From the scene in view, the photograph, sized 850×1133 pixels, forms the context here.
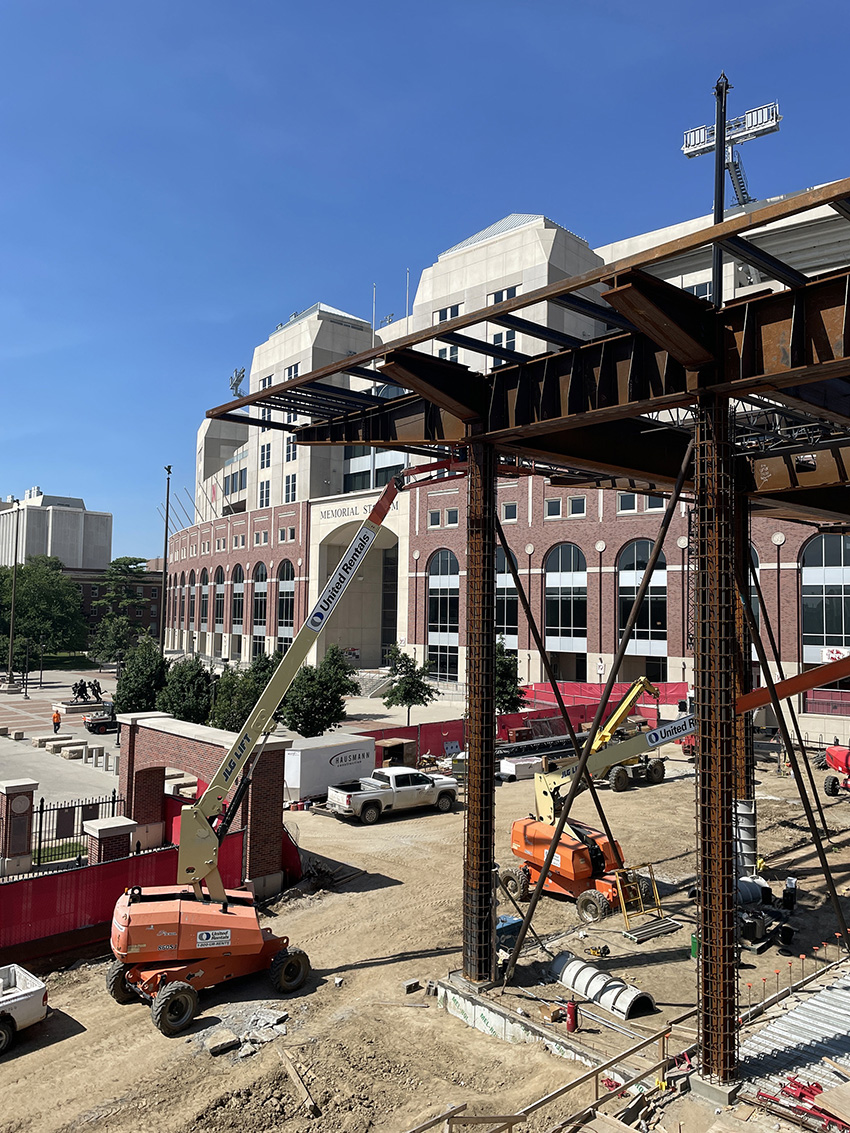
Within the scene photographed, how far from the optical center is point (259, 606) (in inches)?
3228

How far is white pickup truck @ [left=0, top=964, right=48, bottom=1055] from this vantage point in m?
12.4

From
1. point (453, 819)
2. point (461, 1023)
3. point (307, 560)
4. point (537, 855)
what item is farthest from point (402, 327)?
point (461, 1023)

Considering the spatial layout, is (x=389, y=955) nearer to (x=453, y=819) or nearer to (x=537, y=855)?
(x=537, y=855)

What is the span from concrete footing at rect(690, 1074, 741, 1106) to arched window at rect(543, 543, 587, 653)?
4503 cm

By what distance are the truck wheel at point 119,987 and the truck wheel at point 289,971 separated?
2.44 metres

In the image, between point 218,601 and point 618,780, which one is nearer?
point 618,780

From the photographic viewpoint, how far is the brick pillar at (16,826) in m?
18.2

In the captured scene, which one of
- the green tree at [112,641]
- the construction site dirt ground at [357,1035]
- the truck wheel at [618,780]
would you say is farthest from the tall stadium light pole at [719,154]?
the green tree at [112,641]

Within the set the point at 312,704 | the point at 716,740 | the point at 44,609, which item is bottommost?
the point at 312,704

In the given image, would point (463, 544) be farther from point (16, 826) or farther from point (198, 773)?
point (16, 826)

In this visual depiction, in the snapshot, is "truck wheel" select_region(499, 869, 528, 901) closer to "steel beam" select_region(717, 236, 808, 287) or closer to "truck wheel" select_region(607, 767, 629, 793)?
"truck wheel" select_region(607, 767, 629, 793)

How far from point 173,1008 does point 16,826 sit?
7.72 m

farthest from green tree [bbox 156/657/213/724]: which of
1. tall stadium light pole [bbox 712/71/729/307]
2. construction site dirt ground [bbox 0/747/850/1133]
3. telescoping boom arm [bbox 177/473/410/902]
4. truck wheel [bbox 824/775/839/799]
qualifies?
tall stadium light pole [bbox 712/71/729/307]

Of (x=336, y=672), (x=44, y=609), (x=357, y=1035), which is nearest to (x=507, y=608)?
(x=336, y=672)
